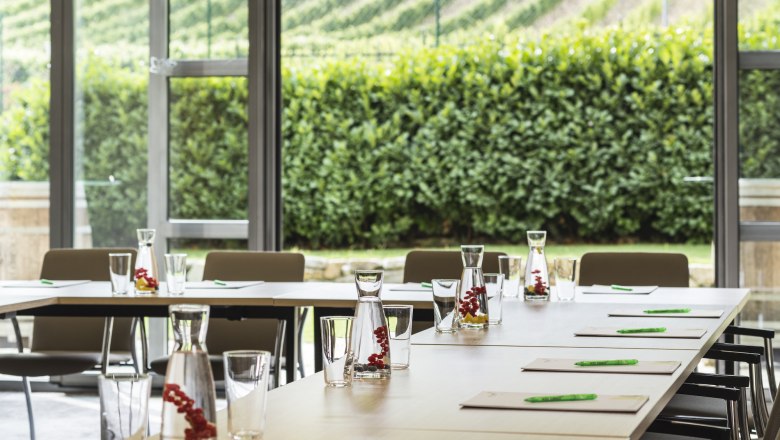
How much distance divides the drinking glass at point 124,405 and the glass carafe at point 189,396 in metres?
0.03

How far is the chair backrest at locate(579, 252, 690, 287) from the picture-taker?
4863 mm

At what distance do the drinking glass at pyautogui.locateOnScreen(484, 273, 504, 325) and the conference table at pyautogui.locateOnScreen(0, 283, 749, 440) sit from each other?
45 millimetres

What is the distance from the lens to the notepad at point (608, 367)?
2.34m

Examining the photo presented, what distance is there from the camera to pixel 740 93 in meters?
5.86

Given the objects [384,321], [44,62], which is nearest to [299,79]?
[44,62]

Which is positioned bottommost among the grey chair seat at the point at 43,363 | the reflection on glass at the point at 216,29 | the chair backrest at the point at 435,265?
the grey chair seat at the point at 43,363

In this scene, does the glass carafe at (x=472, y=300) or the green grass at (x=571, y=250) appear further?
the green grass at (x=571, y=250)

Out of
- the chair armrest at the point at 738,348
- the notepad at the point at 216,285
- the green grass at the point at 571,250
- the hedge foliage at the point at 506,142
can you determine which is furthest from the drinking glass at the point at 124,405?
the green grass at the point at 571,250

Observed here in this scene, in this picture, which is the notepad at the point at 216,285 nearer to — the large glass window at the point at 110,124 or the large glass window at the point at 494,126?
the large glass window at the point at 110,124

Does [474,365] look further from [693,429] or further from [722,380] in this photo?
[722,380]

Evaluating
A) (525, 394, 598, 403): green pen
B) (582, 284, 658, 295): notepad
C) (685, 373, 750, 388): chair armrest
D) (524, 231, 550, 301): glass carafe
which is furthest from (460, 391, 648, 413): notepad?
(582, 284, 658, 295): notepad

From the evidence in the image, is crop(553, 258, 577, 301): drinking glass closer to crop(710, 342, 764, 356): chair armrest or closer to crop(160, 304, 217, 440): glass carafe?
crop(710, 342, 764, 356): chair armrest

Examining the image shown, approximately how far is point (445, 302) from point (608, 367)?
2.35 ft

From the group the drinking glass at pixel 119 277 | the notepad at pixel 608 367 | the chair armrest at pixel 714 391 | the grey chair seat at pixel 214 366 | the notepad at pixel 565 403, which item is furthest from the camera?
the grey chair seat at pixel 214 366
